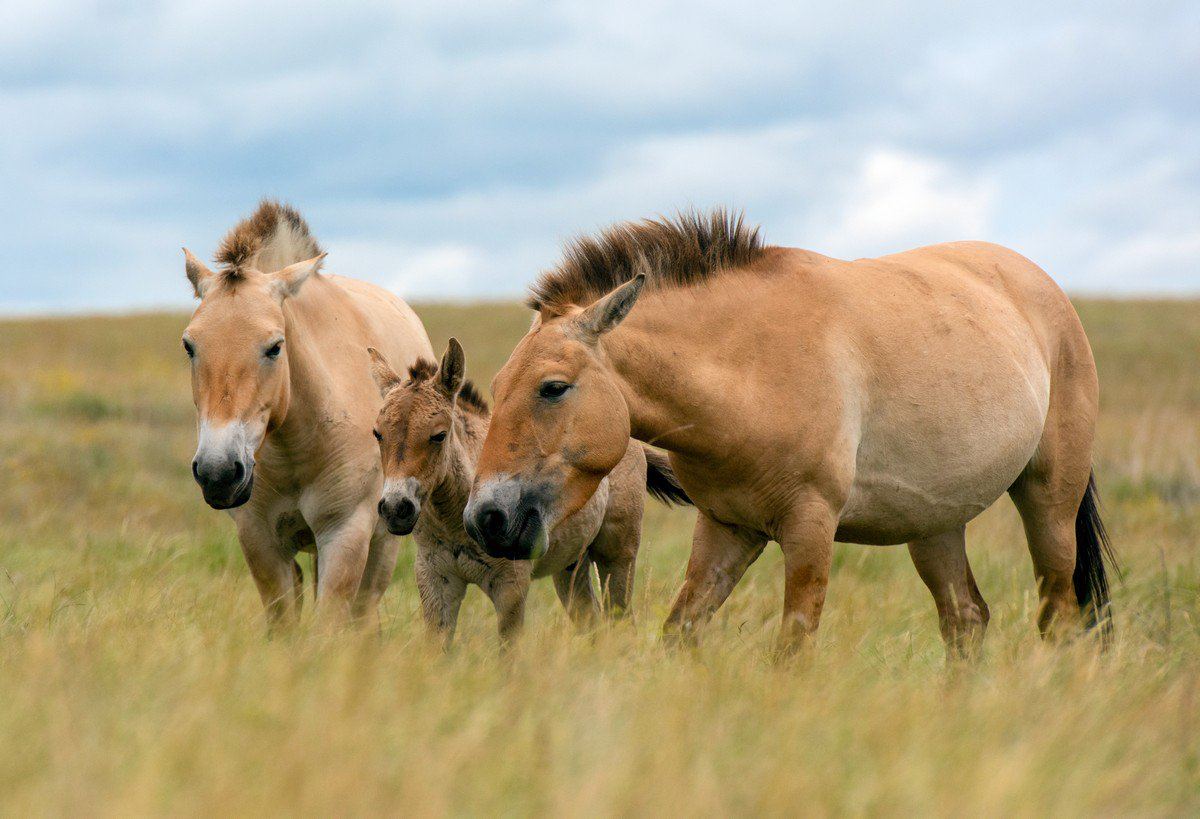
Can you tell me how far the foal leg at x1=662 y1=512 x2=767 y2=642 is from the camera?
5230 millimetres

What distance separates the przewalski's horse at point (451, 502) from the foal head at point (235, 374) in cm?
53

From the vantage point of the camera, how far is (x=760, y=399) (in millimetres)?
4809

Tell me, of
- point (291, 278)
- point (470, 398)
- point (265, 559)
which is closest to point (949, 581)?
point (470, 398)

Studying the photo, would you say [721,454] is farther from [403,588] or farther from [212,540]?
[212,540]

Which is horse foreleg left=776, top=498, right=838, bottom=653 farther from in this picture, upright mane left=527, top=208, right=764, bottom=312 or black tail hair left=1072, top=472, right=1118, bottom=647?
black tail hair left=1072, top=472, right=1118, bottom=647

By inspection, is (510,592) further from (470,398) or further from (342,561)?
(470,398)

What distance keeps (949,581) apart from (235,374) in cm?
390

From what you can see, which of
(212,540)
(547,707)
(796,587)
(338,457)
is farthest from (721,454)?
(212,540)

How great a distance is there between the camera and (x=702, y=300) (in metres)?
4.90

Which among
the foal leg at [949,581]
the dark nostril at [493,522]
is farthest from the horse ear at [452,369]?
the foal leg at [949,581]

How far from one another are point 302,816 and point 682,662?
2.13 metres

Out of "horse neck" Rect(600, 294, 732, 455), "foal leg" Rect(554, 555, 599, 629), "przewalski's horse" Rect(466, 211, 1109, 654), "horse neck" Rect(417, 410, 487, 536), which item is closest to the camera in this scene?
"przewalski's horse" Rect(466, 211, 1109, 654)

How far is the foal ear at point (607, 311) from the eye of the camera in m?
4.46

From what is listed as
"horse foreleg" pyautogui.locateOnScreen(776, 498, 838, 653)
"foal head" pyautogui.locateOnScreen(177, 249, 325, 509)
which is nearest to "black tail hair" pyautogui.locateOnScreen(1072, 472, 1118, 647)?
"horse foreleg" pyautogui.locateOnScreen(776, 498, 838, 653)
